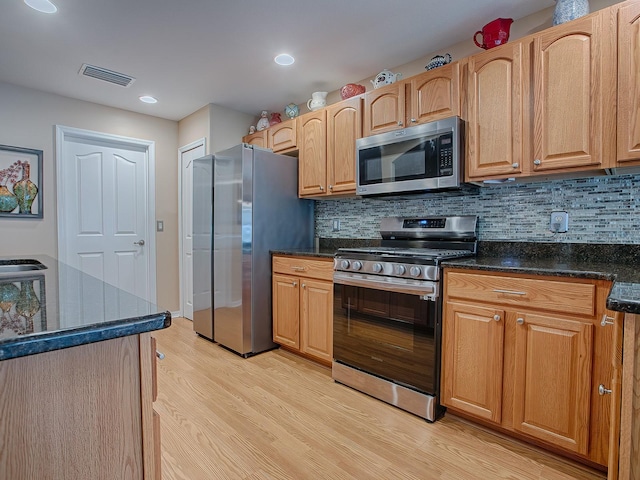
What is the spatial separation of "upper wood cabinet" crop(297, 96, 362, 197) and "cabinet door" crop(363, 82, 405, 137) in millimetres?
77

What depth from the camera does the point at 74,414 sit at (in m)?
0.68

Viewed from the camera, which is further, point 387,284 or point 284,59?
point 284,59

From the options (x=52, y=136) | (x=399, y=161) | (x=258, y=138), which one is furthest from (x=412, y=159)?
(x=52, y=136)

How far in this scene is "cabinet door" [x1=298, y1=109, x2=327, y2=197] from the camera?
298cm

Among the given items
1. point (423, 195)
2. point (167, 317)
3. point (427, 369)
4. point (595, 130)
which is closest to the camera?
point (167, 317)

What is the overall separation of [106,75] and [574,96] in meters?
3.39

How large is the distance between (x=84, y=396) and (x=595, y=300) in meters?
1.81

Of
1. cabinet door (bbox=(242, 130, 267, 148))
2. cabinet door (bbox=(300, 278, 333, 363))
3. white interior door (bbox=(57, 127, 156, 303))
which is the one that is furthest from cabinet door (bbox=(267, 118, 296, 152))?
white interior door (bbox=(57, 127, 156, 303))

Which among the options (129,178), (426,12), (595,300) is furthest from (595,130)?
(129,178)

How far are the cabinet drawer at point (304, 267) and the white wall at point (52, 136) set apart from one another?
1.90 m

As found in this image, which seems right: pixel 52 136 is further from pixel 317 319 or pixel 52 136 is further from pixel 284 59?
pixel 317 319

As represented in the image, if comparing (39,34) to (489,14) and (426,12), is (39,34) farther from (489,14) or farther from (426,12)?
(489,14)

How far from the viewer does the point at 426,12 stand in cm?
214

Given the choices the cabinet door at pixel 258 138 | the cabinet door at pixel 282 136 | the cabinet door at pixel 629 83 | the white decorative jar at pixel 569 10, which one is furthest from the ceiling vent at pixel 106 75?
the cabinet door at pixel 629 83
